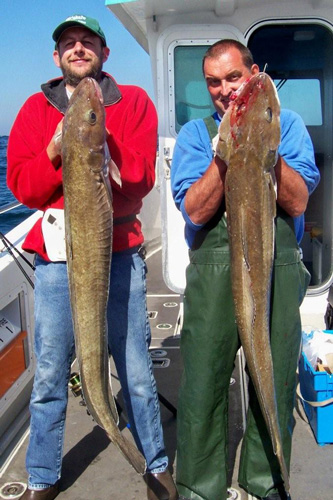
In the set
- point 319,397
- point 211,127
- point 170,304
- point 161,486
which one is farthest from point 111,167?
point 170,304

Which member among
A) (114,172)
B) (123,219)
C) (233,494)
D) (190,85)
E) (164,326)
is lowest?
(233,494)

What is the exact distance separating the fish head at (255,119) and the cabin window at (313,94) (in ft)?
11.4

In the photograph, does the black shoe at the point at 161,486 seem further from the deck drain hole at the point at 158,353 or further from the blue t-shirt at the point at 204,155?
the deck drain hole at the point at 158,353

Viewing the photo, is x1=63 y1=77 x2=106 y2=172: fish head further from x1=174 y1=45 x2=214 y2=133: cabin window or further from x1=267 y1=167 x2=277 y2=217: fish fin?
x1=174 y1=45 x2=214 y2=133: cabin window

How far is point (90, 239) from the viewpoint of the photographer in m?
2.30

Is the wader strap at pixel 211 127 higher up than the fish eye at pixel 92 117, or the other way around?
the wader strap at pixel 211 127

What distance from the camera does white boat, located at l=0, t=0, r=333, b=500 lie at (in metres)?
3.48

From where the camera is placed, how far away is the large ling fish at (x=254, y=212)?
2201 mm

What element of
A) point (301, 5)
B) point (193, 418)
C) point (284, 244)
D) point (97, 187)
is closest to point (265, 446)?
point (193, 418)

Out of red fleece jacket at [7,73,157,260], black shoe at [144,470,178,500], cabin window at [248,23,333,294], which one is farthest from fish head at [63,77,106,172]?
cabin window at [248,23,333,294]

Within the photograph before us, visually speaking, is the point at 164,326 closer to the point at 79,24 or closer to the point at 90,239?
the point at 90,239

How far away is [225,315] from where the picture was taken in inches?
110

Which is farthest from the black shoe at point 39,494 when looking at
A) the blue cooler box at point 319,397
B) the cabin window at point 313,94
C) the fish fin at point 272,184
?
the cabin window at point 313,94

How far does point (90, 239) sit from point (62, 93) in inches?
36.9
